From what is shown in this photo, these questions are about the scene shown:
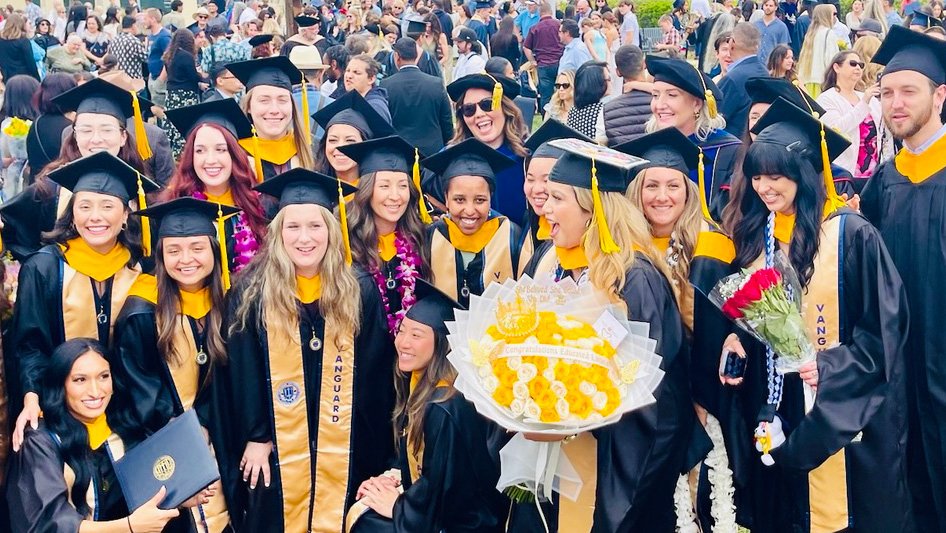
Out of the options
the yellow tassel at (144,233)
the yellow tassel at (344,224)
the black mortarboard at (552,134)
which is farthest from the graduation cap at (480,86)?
the yellow tassel at (144,233)

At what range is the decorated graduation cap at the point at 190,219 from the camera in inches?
202

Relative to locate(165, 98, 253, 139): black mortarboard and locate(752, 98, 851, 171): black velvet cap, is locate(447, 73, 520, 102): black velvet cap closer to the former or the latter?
locate(165, 98, 253, 139): black mortarboard

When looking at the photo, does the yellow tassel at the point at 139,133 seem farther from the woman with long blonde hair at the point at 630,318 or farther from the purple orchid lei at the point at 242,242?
the woman with long blonde hair at the point at 630,318

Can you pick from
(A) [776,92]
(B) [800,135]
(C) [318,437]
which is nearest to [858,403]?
(B) [800,135]

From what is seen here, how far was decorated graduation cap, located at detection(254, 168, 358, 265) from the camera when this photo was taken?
5.21m

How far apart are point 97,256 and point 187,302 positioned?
0.49m

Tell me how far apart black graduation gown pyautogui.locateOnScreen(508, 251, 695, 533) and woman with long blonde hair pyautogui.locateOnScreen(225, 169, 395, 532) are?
1467mm

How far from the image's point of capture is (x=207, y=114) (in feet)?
20.4

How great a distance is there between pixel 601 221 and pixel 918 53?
5.57 ft

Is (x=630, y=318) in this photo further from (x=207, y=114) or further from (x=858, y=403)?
(x=207, y=114)

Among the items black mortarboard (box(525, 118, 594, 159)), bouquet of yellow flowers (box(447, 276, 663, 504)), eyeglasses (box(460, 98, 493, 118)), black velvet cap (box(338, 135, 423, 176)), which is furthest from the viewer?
eyeglasses (box(460, 98, 493, 118))

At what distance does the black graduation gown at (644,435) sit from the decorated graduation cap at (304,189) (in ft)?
5.47

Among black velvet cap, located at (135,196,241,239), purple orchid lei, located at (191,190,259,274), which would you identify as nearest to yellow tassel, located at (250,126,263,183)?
purple orchid lei, located at (191,190,259,274)

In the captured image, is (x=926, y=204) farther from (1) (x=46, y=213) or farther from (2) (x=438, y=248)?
(1) (x=46, y=213)
